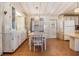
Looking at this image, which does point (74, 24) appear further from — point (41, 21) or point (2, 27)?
point (2, 27)

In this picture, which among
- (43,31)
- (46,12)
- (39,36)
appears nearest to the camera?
(39,36)

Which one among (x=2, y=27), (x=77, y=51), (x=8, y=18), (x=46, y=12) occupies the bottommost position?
(x=77, y=51)

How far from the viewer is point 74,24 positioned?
8.51 meters

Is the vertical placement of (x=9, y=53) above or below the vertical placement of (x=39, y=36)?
below

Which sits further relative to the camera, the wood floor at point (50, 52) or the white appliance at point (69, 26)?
the white appliance at point (69, 26)

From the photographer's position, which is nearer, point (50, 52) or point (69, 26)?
point (50, 52)

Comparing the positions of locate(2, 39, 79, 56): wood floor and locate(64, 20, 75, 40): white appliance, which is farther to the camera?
locate(64, 20, 75, 40): white appliance

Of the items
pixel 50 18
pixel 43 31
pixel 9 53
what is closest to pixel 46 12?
pixel 50 18

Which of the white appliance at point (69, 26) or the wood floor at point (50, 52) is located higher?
the white appliance at point (69, 26)

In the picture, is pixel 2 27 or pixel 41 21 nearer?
pixel 2 27

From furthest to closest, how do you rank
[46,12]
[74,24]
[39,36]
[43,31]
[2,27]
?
[74,24]
[46,12]
[43,31]
[39,36]
[2,27]

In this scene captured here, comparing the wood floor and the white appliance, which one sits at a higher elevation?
the white appliance

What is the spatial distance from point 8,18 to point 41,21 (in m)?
2.29

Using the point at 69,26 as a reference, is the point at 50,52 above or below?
below
